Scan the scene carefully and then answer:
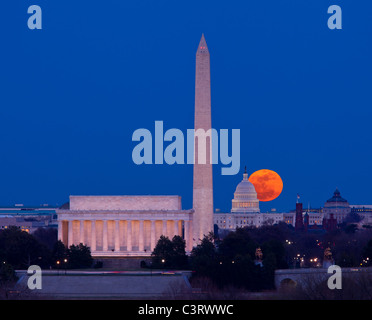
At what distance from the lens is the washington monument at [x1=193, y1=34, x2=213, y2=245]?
121062 mm

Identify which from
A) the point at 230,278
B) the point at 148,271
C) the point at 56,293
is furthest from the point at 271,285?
the point at 56,293

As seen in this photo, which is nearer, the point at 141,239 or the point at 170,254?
the point at 170,254

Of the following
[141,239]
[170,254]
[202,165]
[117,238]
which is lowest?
[170,254]

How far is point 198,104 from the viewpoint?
122 metres

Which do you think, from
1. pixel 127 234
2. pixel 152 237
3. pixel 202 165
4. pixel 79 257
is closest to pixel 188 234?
pixel 152 237

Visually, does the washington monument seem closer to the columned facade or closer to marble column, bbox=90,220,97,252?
the columned facade

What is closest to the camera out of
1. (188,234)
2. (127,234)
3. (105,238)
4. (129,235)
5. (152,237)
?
(152,237)

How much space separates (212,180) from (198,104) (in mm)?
8846

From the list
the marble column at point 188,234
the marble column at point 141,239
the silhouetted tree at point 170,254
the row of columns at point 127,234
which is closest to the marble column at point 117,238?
the row of columns at point 127,234

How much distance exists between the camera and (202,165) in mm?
122812

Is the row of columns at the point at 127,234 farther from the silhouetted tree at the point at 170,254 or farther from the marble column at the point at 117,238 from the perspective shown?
the silhouetted tree at the point at 170,254

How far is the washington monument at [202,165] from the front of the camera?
121062mm

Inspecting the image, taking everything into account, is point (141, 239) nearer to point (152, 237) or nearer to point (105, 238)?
point (152, 237)

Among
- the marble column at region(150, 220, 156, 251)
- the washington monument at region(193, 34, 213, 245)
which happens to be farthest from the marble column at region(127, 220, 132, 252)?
the washington monument at region(193, 34, 213, 245)
